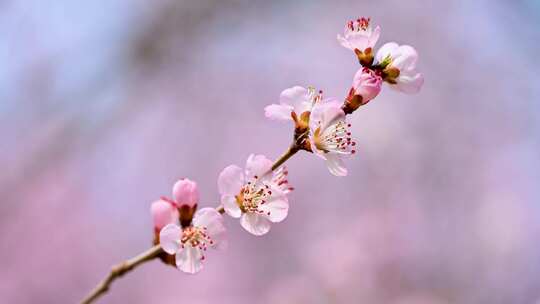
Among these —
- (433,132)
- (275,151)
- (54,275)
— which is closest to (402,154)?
(433,132)

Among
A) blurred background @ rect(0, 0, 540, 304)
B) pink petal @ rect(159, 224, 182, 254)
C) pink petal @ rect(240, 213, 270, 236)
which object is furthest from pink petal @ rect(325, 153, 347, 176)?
blurred background @ rect(0, 0, 540, 304)

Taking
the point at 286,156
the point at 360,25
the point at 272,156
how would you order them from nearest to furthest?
the point at 286,156 < the point at 360,25 < the point at 272,156

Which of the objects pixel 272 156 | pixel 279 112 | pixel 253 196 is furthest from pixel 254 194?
pixel 272 156

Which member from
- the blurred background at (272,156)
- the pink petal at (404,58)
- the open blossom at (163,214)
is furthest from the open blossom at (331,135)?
the blurred background at (272,156)

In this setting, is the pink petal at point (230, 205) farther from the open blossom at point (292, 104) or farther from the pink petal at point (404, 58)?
the pink petal at point (404, 58)

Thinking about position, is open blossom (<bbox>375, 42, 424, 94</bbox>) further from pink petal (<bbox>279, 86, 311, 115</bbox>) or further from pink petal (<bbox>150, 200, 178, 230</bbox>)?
pink petal (<bbox>150, 200, 178, 230</bbox>)

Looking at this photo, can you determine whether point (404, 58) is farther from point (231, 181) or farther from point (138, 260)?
point (138, 260)

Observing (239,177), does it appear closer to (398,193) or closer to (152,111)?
(398,193)
